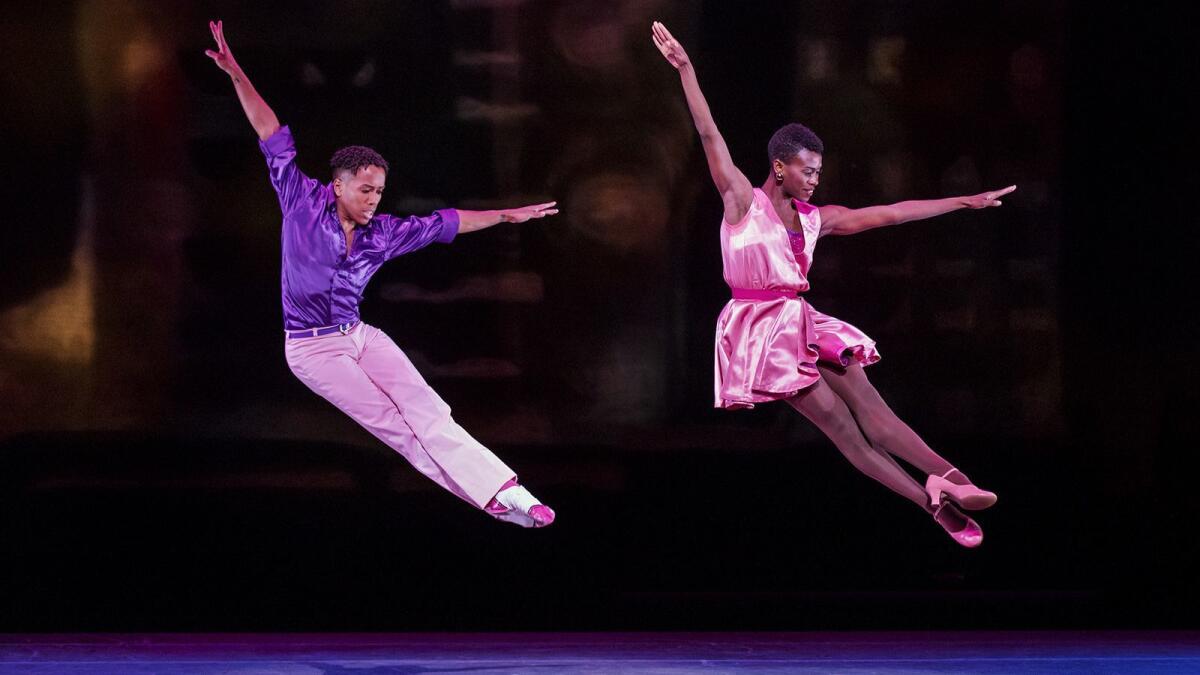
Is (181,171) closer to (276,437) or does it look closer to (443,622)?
(276,437)

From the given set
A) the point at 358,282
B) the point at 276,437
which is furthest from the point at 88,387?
the point at 358,282

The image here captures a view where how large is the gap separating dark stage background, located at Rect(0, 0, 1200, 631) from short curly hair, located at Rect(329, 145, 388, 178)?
3.0 inches

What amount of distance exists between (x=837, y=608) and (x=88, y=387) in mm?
2970

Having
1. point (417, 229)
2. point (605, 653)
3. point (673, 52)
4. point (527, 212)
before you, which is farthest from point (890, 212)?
point (605, 653)

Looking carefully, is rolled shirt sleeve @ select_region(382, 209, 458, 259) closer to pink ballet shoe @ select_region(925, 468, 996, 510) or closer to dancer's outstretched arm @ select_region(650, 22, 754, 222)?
dancer's outstretched arm @ select_region(650, 22, 754, 222)

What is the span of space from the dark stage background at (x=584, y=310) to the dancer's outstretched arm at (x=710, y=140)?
118 millimetres

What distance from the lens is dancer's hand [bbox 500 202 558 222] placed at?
4531mm

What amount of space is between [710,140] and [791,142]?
32 centimetres

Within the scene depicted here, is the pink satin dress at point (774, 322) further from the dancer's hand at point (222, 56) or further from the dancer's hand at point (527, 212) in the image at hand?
the dancer's hand at point (222, 56)

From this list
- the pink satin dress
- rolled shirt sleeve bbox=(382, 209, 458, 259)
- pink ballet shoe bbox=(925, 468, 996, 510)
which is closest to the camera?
pink ballet shoe bbox=(925, 468, 996, 510)

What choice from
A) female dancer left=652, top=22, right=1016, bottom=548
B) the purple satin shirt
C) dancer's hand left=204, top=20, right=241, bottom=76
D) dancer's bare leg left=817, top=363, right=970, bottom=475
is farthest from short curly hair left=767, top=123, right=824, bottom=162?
dancer's hand left=204, top=20, right=241, bottom=76

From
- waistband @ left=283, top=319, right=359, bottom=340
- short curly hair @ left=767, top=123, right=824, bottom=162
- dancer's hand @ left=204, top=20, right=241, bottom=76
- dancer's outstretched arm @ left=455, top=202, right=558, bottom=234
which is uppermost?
dancer's hand @ left=204, top=20, right=241, bottom=76

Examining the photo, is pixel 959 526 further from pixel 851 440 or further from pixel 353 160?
pixel 353 160

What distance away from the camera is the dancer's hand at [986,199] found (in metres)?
4.61
